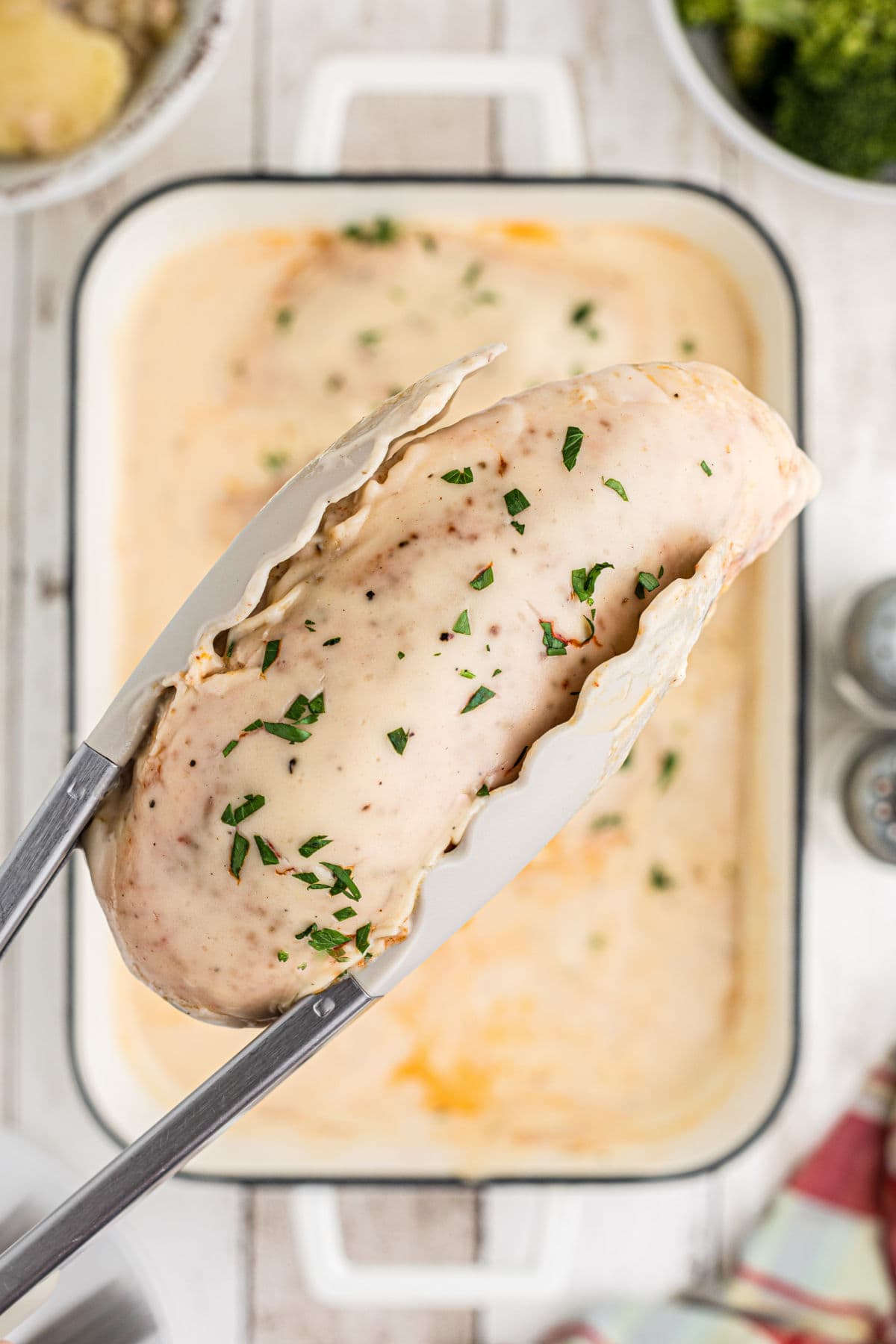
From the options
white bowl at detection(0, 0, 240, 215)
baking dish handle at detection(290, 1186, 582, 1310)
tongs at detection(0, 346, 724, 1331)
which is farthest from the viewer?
baking dish handle at detection(290, 1186, 582, 1310)

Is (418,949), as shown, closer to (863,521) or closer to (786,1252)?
(863,521)

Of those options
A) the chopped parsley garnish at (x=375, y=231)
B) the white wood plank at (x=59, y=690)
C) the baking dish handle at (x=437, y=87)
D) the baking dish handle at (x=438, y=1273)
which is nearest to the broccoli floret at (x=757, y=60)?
the baking dish handle at (x=437, y=87)

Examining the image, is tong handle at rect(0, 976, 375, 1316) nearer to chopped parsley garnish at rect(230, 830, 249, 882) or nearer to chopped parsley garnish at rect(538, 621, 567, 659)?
chopped parsley garnish at rect(230, 830, 249, 882)

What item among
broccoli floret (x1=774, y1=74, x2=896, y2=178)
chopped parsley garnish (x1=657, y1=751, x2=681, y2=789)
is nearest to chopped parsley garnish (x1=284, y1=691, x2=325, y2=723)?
chopped parsley garnish (x1=657, y1=751, x2=681, y2=789)

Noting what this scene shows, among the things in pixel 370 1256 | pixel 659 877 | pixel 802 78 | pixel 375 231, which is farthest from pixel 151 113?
pixel 370 1256

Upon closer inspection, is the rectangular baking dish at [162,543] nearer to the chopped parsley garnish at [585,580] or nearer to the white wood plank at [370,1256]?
the white wood plank at [370,1256]

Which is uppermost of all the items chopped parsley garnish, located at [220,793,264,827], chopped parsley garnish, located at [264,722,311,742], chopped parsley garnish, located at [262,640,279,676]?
chopped parsley garnish, located at [262,640,279,676]

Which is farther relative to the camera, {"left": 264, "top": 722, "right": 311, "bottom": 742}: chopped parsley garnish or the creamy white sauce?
the creamy white sauce
